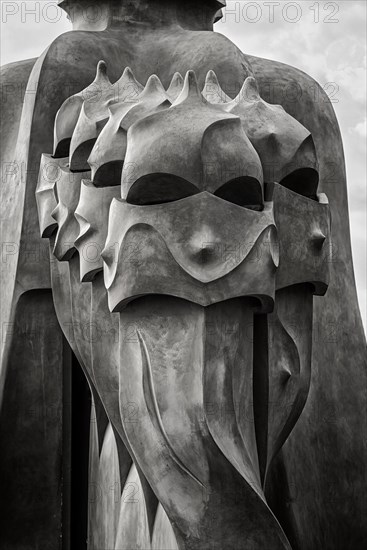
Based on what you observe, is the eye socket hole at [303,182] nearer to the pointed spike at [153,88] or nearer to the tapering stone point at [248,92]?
the tapering stone point at [248,92]

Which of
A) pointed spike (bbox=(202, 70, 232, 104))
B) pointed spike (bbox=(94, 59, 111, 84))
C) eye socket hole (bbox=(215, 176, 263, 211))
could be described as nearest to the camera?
eye socket hole (bbox=(215, 176, 263, 211))

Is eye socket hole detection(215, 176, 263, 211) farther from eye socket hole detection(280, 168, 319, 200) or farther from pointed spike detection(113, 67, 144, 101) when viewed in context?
pointed spike detection(113, 67, 144, 101)

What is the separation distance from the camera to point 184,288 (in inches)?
159

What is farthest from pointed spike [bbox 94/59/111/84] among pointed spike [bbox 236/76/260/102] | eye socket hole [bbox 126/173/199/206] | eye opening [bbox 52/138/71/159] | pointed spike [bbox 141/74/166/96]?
eye socket hole [bbox 126/173/199/206]

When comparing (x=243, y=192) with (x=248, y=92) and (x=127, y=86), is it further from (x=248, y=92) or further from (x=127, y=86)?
(x=127, y=86)

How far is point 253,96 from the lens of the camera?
4.43 metres

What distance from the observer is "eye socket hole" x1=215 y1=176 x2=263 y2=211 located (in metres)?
4.13

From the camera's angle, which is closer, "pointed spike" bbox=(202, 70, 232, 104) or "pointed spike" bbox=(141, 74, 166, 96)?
"pointed spike" bbox=(141, 74, 166, 96)

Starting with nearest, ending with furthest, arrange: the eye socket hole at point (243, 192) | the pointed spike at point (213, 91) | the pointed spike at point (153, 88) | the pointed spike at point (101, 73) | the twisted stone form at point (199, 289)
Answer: the twisted stone form at point (199, 289)
the eye socket hole at point (243, 192)
the pointed spike at point (153, 88)
the pointed spike at point (213, 91)
the pointed spike at point (101, 73)

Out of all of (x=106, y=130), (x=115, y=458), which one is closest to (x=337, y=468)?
(x=115, y=458)

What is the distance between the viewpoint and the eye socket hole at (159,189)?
410cm

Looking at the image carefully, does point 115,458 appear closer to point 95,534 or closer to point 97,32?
point 95,534

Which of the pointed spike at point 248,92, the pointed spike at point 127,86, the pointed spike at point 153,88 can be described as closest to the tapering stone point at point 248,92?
the pointed spike at point 248,92

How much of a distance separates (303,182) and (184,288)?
65cm
